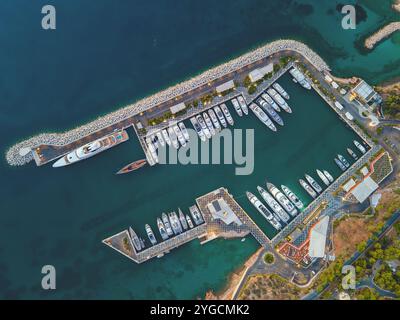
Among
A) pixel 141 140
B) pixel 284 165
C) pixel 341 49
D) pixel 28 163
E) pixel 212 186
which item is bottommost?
pixel 284 165

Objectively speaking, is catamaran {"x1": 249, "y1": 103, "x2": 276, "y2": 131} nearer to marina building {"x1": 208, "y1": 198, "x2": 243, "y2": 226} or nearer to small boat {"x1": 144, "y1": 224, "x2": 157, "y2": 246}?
marina building {"x1": 208, "y1": 198, "x2": 243, "y2": 226}

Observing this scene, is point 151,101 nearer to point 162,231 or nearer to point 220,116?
point 220,116

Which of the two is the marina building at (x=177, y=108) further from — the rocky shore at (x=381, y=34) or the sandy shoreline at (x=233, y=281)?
the rocky shore at (x=381, y=34)

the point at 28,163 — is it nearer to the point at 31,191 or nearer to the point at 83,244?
the point at 31,191

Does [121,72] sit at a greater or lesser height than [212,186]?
greater

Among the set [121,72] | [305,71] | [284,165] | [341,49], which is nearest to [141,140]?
[121,72]
